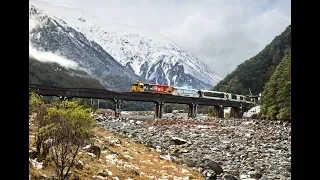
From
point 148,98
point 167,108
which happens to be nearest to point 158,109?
point 167,108

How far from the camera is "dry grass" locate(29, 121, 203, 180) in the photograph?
2.12 metres

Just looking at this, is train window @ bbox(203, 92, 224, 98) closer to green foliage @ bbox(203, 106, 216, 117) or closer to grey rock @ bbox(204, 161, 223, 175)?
green foliage @ bbox(203, 106, 216, 117)

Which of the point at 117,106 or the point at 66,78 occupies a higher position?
the point at 66,78

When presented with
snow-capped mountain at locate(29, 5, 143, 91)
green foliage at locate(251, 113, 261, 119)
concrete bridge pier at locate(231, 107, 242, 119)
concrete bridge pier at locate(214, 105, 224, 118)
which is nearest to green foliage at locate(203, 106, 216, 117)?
concrete bridge pier at locate(214, 105, 224, 118)

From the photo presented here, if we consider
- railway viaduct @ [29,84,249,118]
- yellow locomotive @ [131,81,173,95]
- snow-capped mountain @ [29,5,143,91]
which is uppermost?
snow-capped mountain @ [29,5,143,91]

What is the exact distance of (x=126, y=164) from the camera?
2217mm

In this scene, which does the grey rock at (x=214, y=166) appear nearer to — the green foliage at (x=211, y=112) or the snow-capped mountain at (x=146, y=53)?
the green foliage at (x=211, y=112)

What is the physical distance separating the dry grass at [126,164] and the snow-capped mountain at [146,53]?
18.9 inches

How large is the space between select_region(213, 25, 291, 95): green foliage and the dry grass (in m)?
0.60

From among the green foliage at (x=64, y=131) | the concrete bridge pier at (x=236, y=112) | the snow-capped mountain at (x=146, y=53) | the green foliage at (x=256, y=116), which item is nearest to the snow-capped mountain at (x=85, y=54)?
the snow-capped mountain at (x=146, y=53)

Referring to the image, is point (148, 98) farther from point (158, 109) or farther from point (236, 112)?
point (236, 112)

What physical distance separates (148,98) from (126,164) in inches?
17.4
